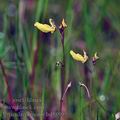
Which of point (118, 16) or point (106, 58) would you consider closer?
point (106, 58)

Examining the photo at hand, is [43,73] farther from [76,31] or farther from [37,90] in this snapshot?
[76,31]

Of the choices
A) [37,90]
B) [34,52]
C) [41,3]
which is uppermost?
[41,3]

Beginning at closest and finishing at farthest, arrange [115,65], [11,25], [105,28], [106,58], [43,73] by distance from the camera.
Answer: [115,65] → [43,73] → [106,58] → [11,25] → [105,28]

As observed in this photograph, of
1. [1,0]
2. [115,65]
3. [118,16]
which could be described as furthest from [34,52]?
[1,0]

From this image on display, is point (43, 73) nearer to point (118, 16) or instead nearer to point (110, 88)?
point (110, 88)

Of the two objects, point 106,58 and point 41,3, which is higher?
point 41,3

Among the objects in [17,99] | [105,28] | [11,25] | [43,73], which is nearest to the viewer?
[17,99]
